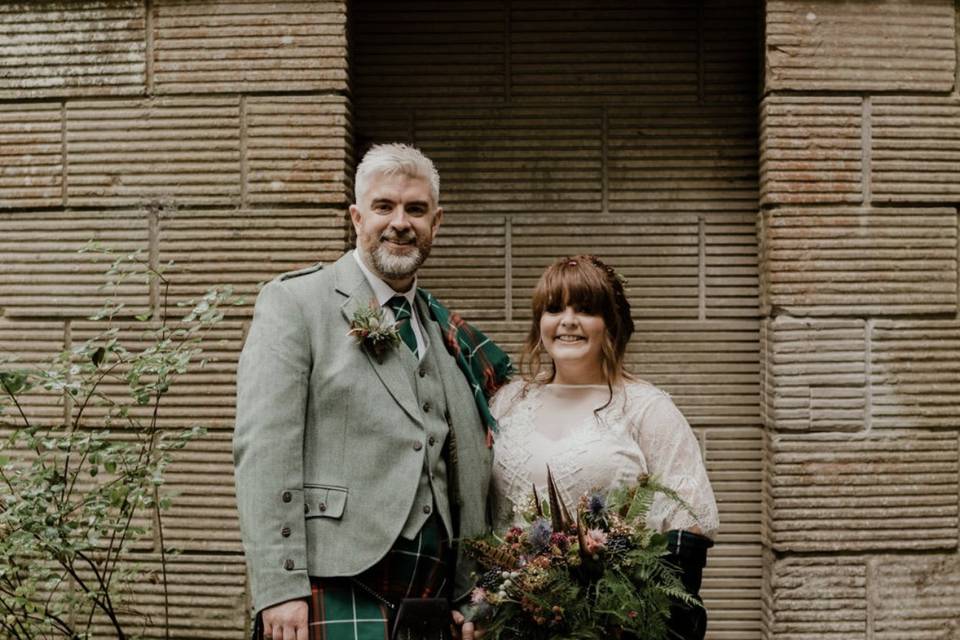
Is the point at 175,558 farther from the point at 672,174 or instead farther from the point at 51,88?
the point at 672,174

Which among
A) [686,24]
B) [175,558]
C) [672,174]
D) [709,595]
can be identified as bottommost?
[709,595]

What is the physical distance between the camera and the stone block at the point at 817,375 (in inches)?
137

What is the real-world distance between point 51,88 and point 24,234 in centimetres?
67

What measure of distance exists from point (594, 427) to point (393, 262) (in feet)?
2.89

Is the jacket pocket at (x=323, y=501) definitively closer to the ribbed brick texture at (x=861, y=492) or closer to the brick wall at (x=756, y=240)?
the brick wall at (x=756, y=240)

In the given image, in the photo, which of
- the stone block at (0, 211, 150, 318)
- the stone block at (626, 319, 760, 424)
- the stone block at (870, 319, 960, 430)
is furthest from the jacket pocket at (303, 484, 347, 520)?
the stone block at (870, 319, 960, 430)

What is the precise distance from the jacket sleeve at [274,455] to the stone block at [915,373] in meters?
2.49

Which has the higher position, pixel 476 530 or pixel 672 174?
pixel 672 174

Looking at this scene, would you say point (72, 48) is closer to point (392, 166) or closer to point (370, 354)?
point (392, 166)

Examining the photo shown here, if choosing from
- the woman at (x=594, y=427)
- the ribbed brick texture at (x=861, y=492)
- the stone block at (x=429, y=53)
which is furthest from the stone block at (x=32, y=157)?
the ribbed brick texture at (x=861, y=492)

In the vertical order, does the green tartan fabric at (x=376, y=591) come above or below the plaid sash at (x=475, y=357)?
below

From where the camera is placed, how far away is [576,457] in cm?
270

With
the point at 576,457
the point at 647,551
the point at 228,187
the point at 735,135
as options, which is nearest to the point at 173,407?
the point at 228,187

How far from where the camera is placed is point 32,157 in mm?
3670
